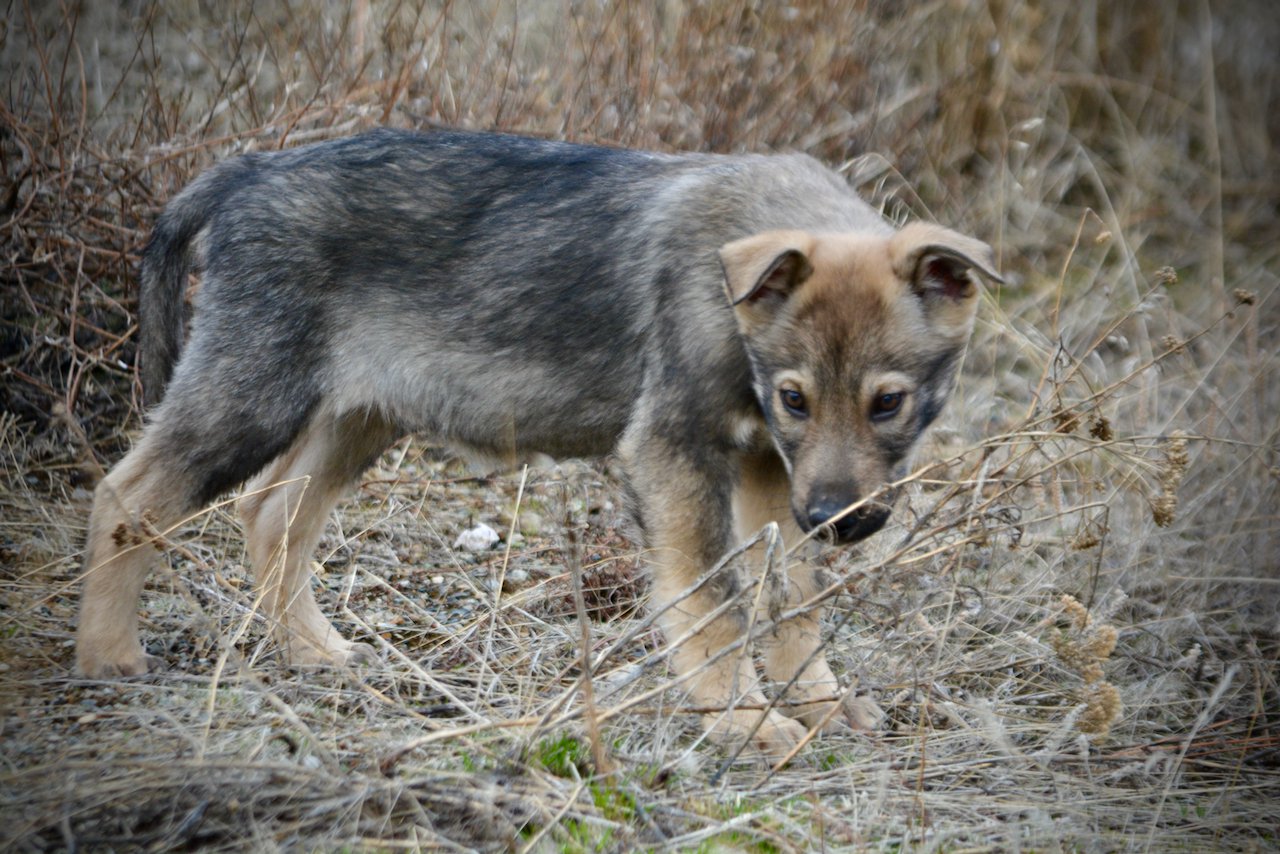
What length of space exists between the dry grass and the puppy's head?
0.83ft

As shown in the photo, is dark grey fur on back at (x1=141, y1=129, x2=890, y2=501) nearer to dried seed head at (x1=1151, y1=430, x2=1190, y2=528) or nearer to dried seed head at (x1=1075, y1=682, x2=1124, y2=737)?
dried seed head at (x1=1151, y1=430, x2=1190, y2=528)

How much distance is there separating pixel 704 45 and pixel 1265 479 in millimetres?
3740

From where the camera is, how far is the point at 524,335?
13.6ft

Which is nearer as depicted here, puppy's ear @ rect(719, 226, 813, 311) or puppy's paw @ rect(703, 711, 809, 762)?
puppy's ear @ rect(719, 226, 813, 311)

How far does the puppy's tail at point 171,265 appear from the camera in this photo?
4.21m

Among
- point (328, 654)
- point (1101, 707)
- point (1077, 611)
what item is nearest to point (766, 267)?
point (1077, 611)

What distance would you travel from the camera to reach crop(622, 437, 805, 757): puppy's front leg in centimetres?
374

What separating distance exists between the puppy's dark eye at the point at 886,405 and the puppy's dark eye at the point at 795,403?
0.65ft

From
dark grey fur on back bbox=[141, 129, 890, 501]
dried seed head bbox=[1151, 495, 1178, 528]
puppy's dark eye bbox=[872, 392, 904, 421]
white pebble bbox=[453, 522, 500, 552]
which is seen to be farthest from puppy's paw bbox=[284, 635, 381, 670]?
dried seed head bbox=[1151, 495, 1178, 528]

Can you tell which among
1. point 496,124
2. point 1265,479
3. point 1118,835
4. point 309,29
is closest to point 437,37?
point 309,29

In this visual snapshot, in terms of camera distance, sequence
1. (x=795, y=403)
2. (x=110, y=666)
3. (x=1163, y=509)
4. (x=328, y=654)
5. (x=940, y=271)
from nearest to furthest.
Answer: (x=1163, y=509) < (x=795, y=403) < (x=940, y=271) < (x=110, y=666) < (x=328, y=654)

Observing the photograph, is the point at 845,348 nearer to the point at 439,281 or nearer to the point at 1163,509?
the point at 1163,509

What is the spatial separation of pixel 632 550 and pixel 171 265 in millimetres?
1962

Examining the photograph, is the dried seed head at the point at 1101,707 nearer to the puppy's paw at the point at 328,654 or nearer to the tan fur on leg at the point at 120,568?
the puppy's paw at the point at 328,654
